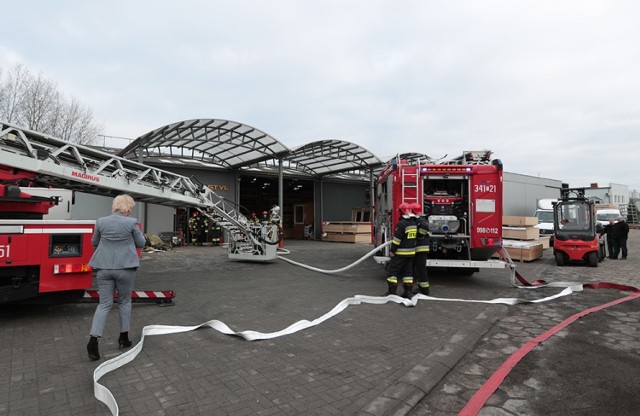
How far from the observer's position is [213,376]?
3520 millimetres

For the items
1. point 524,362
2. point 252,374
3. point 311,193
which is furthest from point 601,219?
point 252,374

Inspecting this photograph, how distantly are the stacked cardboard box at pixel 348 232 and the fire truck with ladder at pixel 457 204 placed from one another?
13.0 meters

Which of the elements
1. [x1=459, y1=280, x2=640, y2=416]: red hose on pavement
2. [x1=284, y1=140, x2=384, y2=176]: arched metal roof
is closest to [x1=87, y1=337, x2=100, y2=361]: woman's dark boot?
[x1=459, y1=280, x2=640, y2=416]: red hose on pavement

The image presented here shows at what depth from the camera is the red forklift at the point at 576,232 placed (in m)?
12.2

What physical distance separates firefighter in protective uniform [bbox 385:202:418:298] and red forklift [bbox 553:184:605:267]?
330 inches

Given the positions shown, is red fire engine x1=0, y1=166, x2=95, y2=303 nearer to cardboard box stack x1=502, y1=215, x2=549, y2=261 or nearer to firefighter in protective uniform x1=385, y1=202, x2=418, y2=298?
firefighter in protective uniform x1=385, y1=202, x2=418, y2=298

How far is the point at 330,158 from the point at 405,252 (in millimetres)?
15042

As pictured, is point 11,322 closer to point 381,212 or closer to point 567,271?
point 381,212

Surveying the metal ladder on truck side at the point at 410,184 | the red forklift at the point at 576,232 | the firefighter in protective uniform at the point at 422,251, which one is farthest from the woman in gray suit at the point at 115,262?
the red forklift at the point at 576,232

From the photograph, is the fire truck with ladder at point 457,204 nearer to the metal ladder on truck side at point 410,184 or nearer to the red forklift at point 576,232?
the metal ladder on truck side at point 410,184

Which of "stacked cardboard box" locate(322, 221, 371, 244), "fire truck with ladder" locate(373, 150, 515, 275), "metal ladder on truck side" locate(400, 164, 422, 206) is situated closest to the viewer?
"fire truck with ladder" locate(373, 150, 515, 275)

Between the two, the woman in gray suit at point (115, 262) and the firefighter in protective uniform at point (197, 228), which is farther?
the firefighter in protective uniform at point (197, 228)

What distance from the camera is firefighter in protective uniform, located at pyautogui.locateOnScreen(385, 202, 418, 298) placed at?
269 inches

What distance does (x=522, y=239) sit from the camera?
14680 millimetres
